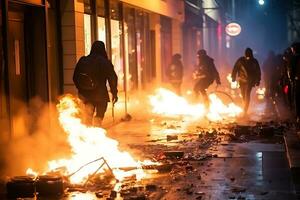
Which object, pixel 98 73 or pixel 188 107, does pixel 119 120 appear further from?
pixel 98 73

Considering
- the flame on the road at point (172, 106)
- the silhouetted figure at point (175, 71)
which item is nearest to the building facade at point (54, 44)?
the flame on the road at point (172, 106)

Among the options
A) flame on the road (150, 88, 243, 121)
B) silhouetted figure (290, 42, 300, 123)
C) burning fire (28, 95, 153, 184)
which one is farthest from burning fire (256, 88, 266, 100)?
burning fire (28, 95, 153, 184)

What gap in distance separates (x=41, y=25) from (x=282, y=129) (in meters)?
5.56

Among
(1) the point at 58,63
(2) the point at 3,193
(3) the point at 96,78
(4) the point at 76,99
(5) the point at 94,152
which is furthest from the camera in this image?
(1) the point at 58,63

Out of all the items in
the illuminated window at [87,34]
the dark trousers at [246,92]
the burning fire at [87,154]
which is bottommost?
the burning fire at [87,154]

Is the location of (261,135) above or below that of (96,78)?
below

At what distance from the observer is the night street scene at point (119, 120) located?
326 inches

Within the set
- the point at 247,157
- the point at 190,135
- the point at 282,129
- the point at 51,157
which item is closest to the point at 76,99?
the point at 51,157

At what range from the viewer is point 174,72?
840 inches

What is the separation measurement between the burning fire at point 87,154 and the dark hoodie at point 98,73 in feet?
1.36

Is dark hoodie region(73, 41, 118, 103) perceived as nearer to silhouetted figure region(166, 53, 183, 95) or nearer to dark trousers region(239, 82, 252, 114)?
dark trousers region(239, 82, 252, 114)

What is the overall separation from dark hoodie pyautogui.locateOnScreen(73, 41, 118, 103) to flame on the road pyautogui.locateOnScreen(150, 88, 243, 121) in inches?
250

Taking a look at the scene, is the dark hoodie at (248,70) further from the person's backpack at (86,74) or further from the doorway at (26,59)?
the person's backpack at (86,74)

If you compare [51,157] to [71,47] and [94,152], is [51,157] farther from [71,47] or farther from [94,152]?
[71,47]
